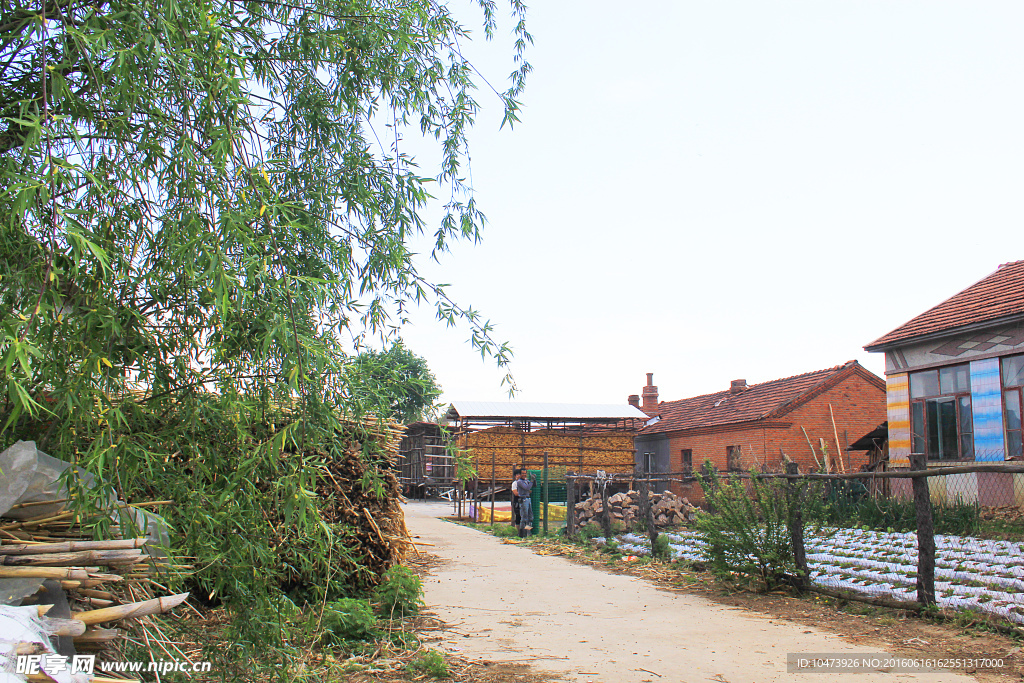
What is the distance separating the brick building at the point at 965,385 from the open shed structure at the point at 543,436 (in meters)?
11.9

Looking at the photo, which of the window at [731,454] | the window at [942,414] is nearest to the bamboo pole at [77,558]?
the window at [942,414]

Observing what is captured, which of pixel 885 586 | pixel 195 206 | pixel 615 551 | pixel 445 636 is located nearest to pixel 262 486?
pixel 445 636

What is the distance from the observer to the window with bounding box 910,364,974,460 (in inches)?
643

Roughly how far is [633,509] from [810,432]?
11595 mm

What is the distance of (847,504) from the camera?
15.4m

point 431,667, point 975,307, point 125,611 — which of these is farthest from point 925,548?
point 975,307

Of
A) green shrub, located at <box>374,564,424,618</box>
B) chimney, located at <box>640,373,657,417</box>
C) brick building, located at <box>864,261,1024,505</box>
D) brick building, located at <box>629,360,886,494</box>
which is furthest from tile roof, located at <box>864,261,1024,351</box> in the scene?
chimney, located at <box>640,373,657,417</box>

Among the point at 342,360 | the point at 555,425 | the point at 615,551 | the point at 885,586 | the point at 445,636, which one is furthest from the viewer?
the point at 555,425

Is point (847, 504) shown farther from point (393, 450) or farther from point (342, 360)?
point (342, 360)

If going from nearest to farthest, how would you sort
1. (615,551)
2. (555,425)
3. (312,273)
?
(312,273), (615,551), (555,425)

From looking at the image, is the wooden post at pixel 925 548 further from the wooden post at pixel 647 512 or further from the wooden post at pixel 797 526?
the wooden post at pixel 647 512

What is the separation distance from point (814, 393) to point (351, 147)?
2550cm

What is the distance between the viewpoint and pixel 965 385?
16.4 meters

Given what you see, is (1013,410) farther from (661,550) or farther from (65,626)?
(65,626)
